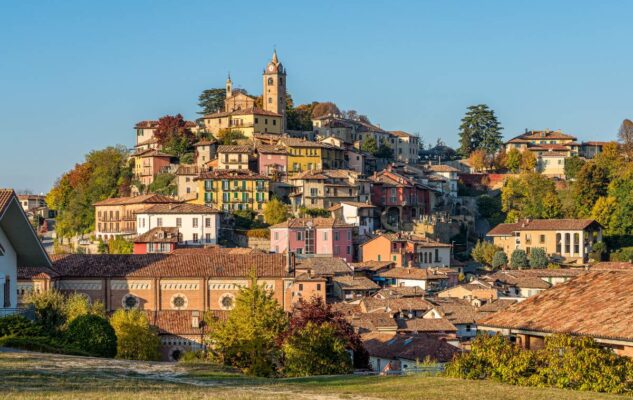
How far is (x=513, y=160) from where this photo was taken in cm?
14050

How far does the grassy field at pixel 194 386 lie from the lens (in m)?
21.6

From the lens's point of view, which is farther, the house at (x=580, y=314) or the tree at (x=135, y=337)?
the tree at (x=135, y=337)

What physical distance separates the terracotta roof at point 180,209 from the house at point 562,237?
31497 mm

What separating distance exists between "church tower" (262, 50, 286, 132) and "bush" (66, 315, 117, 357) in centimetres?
9376

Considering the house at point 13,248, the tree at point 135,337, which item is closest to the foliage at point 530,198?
the tree at point 135,337

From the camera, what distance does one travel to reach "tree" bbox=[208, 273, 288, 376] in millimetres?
41531

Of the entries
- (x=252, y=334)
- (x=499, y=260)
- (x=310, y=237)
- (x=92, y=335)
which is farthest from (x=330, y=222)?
(x=92, y=335)

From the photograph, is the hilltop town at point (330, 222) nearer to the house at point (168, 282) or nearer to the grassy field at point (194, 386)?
the house at point (168, 282)

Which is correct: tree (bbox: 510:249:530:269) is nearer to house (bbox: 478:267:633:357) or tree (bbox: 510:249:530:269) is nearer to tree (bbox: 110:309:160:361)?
tree (bbox: 110:309:160:361)

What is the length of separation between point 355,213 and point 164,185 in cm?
2128

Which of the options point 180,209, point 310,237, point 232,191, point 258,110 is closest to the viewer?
point 310,237

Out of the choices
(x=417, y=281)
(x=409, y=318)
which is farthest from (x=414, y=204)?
(x=409, y=318)

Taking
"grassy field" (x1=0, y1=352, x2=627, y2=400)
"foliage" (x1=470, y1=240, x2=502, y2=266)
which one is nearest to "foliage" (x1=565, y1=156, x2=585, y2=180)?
"foliage" (x1=470, y1=240, x2=502, y2=266)

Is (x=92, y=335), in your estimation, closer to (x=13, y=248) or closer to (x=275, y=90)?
(x=13, y=248)
